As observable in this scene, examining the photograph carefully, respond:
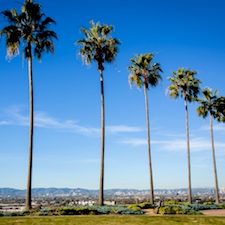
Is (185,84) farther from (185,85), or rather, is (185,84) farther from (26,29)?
(26,29)

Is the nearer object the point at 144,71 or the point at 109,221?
the point at 109,221

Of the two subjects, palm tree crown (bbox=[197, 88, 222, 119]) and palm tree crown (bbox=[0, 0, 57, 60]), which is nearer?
palm tree crown (bbox=[0, 0, 57, 60])

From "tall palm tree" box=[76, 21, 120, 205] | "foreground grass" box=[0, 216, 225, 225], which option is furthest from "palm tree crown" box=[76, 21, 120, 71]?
"foreground grass" box=[0, 216, 225, 225]

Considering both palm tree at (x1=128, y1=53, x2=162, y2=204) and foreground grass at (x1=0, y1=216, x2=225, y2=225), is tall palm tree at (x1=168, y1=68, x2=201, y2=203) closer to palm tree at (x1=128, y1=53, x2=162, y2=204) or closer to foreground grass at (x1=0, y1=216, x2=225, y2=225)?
palm tree at (x1=128, y1=53, x2=162, y2=204)

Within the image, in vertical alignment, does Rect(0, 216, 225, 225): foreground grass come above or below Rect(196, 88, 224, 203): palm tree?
below

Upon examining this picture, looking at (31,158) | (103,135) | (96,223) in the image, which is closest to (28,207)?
(31,158)

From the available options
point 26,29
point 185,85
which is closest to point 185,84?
point 185,85

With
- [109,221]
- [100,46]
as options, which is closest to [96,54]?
[100,46]

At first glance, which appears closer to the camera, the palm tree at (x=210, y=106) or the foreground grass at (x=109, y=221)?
the foreground grass at (x=109, y=221)

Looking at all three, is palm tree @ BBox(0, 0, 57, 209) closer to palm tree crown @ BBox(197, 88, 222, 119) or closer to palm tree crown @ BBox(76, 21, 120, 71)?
palm tree crown @ BBox(76, 21, 120, 71)

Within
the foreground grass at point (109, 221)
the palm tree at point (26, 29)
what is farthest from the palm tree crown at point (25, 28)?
the foreground grass at point (109, 221)

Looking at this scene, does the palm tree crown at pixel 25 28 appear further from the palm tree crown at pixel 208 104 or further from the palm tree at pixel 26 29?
the palm tree crown at pixel 208 104

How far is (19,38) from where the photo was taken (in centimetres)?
2497

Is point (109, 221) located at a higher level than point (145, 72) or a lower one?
lower
